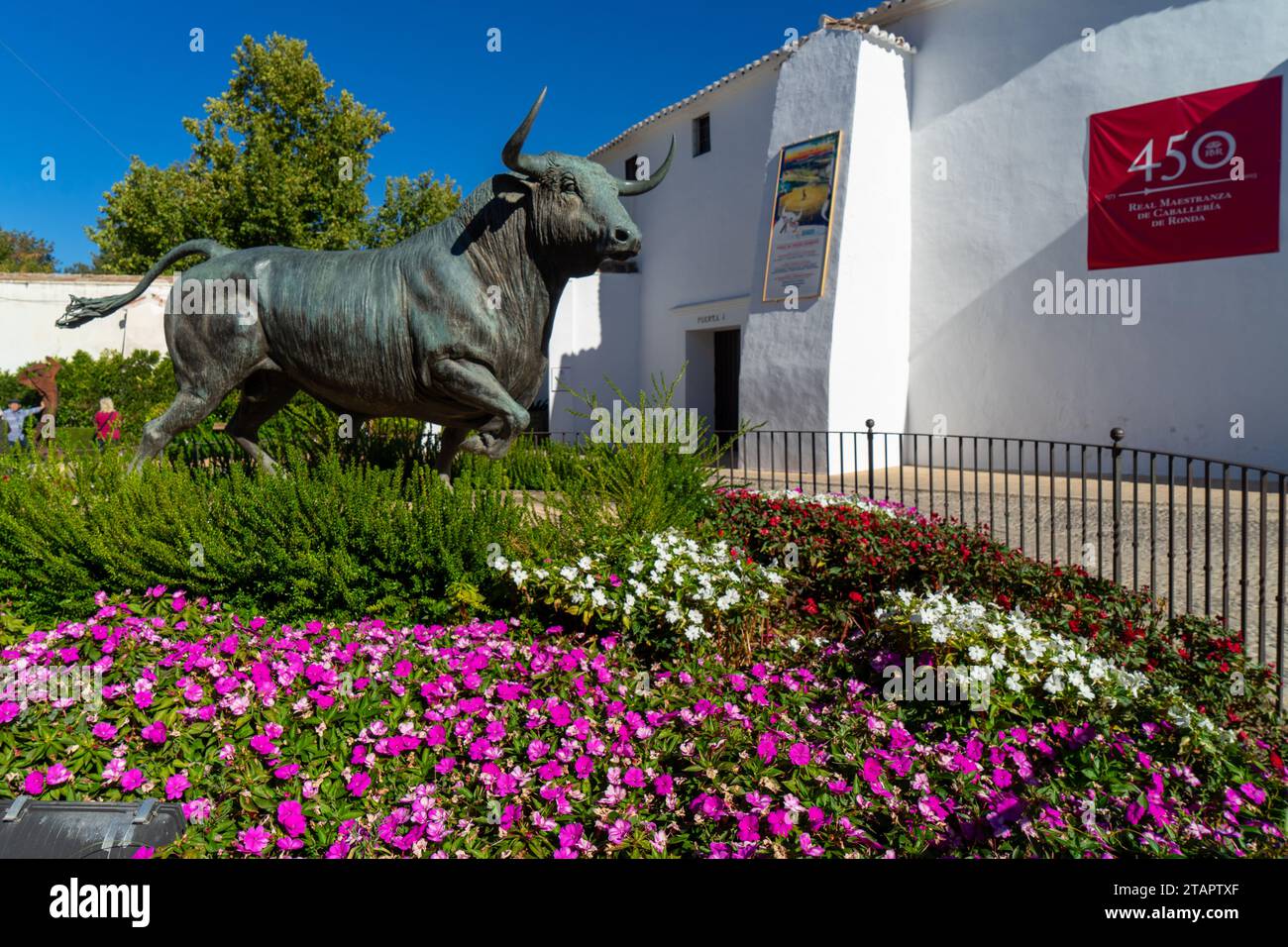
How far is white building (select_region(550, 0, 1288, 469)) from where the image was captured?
9539 mm

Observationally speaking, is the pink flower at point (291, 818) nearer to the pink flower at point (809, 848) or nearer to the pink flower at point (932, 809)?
the pink flower at point (809, 848)

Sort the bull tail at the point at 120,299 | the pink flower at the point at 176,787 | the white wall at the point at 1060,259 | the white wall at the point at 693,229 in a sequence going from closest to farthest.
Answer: the pink flower at the point at 176,787
the bull tail at the point at 120,299
the white wall at the point at 1060,259
the white wall at the point at 693,229

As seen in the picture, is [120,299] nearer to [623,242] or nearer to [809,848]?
[623,242]

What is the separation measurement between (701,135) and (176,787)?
53.4ft

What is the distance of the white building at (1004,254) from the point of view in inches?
376

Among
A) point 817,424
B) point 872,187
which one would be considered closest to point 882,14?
point 872,187

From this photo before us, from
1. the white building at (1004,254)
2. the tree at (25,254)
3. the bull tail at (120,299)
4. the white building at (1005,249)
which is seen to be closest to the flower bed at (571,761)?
the bull tail at (120,299)

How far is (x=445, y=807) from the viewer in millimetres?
2615

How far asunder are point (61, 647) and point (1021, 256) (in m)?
11.7

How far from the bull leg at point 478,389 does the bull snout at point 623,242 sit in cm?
102

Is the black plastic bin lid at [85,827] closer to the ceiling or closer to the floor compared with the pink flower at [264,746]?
closer to the floor

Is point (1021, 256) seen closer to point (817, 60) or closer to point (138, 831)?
point (817, 60)

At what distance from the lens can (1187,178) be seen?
969 centimetres

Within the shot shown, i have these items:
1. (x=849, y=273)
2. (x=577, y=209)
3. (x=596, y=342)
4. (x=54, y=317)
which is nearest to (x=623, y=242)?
(x=577, y=209)
